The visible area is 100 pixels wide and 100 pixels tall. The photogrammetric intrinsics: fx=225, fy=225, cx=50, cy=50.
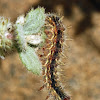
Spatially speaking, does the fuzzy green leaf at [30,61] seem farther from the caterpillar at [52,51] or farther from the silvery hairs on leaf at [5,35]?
the caterpillar at [52,51]

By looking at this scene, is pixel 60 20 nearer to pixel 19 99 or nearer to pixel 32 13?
pixel 32 13

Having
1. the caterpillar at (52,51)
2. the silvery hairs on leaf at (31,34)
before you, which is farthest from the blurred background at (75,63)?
the silvery hairs on leaf at (31,34)

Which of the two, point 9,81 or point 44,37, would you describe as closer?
point 44,37

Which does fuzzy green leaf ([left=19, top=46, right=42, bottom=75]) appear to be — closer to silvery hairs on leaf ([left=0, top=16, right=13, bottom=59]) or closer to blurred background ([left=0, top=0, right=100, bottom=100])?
silvery hairs on leaf ([left=0, top=16, right=13, bottom=59])

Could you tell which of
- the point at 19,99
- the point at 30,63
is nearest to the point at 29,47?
the point at 30,63

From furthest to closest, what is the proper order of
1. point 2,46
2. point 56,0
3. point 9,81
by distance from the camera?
point 9,81 < point 56,0 < point 2,46

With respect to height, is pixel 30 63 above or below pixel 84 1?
below
